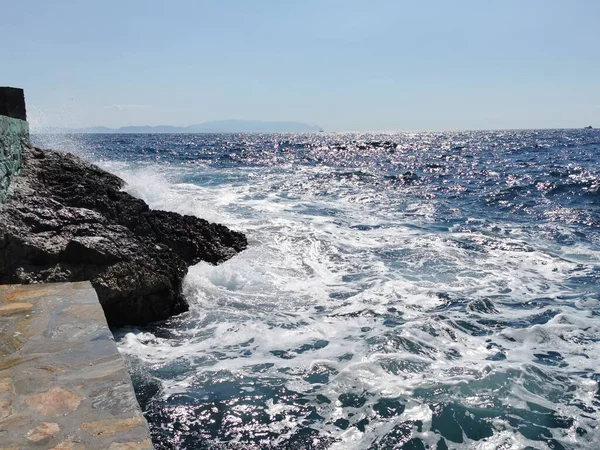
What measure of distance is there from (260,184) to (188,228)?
12.1m

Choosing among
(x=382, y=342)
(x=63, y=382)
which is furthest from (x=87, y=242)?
(x=382, y=342)

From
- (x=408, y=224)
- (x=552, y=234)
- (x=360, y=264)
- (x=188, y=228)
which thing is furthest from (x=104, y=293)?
(x=552, y=234)

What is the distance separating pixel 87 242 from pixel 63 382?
3.00 meters

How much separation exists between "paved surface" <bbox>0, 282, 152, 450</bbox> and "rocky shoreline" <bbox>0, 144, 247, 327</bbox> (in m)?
0.99

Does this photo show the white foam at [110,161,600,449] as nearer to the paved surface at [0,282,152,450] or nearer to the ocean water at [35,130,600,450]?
the ocean water at [35,130,600,450]

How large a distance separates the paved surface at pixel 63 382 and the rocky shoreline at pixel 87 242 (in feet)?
3.26

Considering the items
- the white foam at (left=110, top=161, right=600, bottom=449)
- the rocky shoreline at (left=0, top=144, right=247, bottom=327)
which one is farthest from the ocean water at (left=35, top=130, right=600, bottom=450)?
the rocky shoreline at (left=0, top=144, right=247, bottom=327)

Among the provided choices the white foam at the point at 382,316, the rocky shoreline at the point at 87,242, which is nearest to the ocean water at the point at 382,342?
A: the white foam at the point at 382,316

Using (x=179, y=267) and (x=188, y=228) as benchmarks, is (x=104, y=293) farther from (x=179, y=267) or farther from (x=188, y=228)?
(x=188, y=228)

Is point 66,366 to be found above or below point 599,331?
above

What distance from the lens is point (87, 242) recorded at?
5.68 m

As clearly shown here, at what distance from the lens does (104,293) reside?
18.0 feet

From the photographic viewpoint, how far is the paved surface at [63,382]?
2473 millimetres

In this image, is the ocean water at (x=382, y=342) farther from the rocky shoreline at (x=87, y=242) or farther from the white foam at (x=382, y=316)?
the rocky shoreline at (x=87, y=242)
